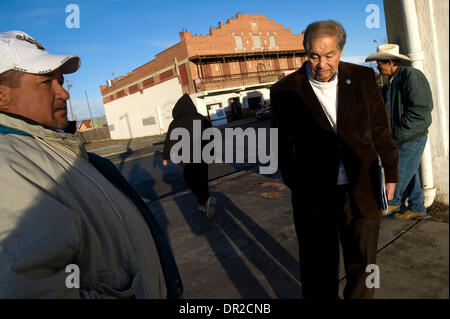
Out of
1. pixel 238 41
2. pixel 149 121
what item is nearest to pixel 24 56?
pixel 238 41

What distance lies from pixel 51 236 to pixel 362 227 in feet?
6.50

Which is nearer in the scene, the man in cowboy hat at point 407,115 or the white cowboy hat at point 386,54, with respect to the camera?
the man in cowboy hat at point 407,115

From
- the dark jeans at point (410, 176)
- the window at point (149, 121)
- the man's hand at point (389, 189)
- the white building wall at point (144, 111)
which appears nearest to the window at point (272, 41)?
the white building wall at point (144, 111)

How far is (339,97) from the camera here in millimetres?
2057

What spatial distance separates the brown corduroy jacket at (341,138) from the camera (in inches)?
80.6

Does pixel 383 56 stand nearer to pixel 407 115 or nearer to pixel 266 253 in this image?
pixel 407 115

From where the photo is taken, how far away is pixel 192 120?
4898 millimetres

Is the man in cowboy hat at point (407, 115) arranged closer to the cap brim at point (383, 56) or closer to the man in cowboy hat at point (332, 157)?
the cap brim at point (383, 56)

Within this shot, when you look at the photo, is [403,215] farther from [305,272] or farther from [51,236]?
[51,236]

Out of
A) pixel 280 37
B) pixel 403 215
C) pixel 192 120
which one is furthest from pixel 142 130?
pixel 403 215

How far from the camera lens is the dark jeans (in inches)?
126

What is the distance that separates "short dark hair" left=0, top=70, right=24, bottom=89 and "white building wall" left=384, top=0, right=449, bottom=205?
11.3 feet

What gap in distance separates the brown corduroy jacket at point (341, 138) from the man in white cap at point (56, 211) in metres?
1.15

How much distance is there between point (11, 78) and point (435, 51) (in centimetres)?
392
